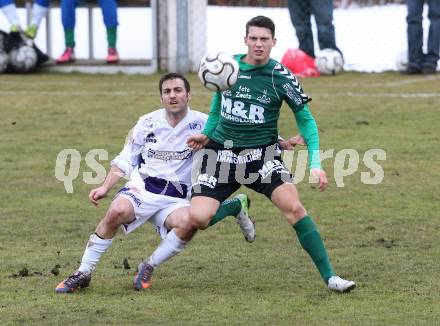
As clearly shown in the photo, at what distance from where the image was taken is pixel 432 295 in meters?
7.52

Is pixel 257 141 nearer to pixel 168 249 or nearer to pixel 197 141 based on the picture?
pixel 197 141

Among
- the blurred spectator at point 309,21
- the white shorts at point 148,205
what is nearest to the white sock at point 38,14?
the blurred spectator at point 309,21

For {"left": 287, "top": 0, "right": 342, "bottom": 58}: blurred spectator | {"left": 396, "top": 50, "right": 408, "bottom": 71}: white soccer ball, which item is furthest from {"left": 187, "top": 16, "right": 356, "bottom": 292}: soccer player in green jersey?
{"left": 396, "top": 50, "right": 408, "bottom": 71}: white soccer ball

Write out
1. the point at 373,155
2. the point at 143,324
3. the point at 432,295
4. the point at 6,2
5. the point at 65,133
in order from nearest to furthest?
the point at 143,324 → the point at 432,295 → the point at 373,155 → the point at 65,133 → the point at 6,2

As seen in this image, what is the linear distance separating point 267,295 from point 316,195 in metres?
3.84

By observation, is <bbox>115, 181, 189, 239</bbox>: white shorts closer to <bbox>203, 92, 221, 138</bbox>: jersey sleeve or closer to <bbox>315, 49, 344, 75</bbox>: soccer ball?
<bbox>203, 92, 221, 138</bbox>: jersey sleeve

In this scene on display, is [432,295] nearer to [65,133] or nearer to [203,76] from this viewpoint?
[203,76]

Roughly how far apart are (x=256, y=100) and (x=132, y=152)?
3.06 feet

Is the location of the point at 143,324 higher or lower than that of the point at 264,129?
lower

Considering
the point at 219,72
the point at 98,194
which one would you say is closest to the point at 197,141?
the point at 219,72

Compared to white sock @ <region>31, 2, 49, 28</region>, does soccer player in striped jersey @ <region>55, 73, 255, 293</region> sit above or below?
below

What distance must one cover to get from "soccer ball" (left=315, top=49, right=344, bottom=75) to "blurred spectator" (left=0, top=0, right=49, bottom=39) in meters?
4.15

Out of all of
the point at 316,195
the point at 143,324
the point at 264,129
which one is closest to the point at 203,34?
the point at 316,195

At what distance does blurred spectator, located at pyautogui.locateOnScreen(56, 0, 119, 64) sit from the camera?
698 inches
